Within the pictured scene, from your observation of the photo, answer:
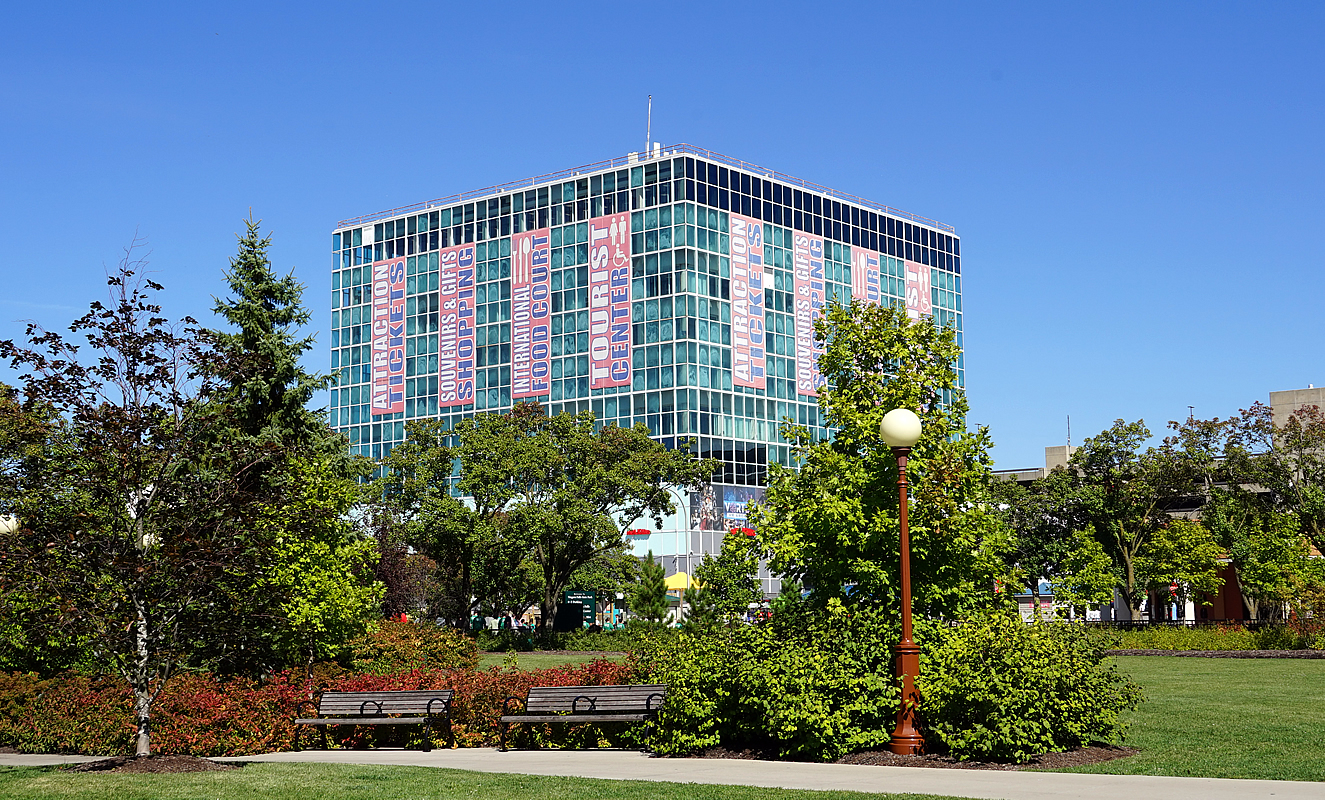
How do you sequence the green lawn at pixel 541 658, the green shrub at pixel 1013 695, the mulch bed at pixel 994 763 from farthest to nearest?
Result: the green lawn at pixel 541 658, the green shrub at pixel 1013 695, the mulch bed at pixel 994 763

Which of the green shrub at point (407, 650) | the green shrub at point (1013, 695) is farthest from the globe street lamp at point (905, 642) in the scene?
the green shrub at point (407, 650)

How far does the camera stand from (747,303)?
99.0 m

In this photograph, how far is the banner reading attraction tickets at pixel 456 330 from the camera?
346 feet

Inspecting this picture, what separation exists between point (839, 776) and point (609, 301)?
8646cm

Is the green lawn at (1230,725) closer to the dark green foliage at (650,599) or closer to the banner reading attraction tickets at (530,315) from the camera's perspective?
the dark green foliage at (650,599)

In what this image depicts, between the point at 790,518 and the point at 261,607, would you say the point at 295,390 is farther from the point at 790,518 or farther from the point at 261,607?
the point at 790,518

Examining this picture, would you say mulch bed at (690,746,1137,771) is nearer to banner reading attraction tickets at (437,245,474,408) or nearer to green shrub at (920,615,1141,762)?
green shrub at (920,615,1141,762)

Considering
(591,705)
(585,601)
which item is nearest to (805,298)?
(585,601)

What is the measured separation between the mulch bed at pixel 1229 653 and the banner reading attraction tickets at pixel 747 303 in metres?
55.5

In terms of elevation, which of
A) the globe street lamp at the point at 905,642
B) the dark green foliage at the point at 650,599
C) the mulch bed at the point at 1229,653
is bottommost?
the mulch bed at the point at 1229,653

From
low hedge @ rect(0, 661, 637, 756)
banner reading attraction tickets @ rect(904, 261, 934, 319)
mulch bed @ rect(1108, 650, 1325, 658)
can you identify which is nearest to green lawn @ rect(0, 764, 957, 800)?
low hedge @ rect(0, 661, 637, 756)

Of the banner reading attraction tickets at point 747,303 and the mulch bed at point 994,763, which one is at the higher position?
the banner reading attraction tickets at point 747,303

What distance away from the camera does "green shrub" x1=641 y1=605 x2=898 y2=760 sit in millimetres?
14945

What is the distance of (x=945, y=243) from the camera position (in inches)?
4540
